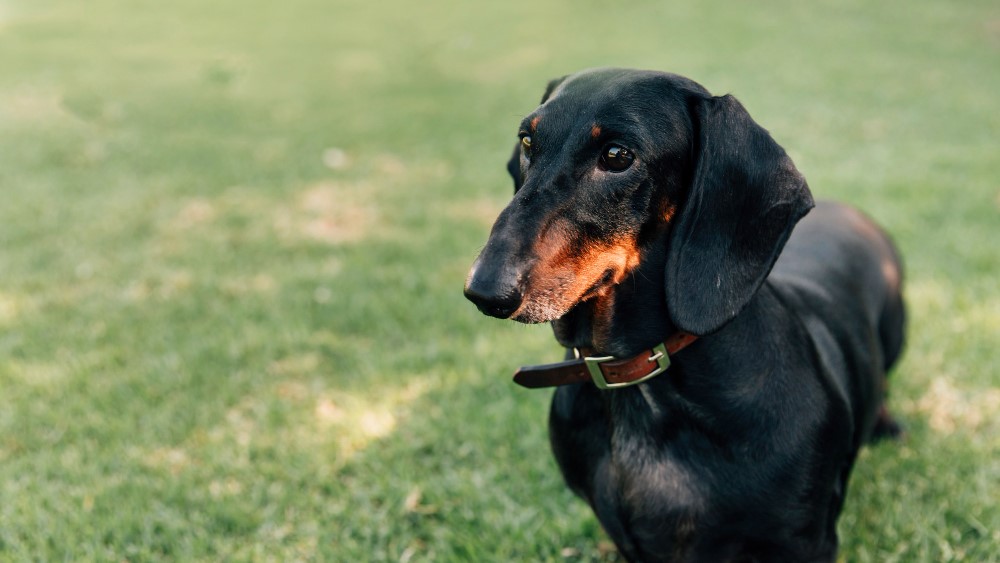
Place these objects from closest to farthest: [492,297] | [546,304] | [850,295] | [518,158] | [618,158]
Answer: [492,297] < [546,304] < [618,158] < [518,158] < [850,295]

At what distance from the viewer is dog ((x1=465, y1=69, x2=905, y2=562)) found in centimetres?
213

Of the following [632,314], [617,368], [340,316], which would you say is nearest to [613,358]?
[617,368]

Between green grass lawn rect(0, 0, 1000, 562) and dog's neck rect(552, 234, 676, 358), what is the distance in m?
1.12

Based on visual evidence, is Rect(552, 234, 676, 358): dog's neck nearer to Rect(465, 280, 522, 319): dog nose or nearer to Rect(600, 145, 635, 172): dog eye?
Rect(600, 145, 635, 172): dog eye

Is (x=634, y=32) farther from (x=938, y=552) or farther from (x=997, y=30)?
(x=938, y=552)

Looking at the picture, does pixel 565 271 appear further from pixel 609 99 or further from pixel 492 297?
pixel 609 99

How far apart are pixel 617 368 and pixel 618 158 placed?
2.00 feet

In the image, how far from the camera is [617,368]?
2.34m

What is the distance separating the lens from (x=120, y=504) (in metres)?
3.43

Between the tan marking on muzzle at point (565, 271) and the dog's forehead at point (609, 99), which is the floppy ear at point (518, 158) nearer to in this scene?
the dog's forehead at point (609, 99)

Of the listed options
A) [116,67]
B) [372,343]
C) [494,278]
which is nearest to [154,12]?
[116,67]

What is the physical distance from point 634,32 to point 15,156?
11.0 metres

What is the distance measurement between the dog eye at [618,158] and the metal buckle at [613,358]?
1.76 feet

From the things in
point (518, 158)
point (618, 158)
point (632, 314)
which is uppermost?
point (618, 158)
